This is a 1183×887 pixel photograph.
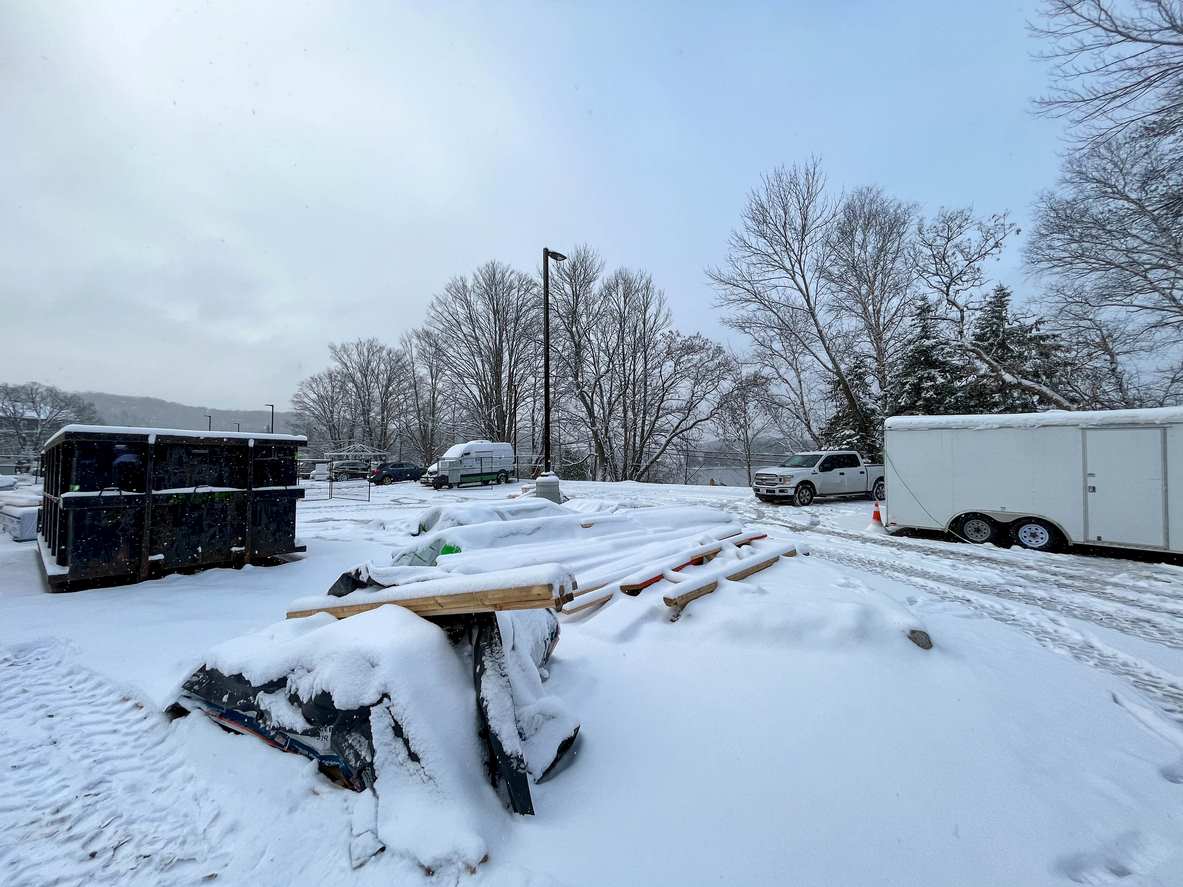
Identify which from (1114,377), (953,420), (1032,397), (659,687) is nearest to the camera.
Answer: (659,687)

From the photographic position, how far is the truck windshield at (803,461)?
17.4 m

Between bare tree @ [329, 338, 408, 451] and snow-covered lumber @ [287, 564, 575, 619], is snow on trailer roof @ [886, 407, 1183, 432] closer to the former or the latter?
snow-covered lumber @ [287, 564, 575, 619]

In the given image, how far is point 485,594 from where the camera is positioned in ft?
8.55

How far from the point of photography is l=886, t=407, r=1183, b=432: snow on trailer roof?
8.30 meters

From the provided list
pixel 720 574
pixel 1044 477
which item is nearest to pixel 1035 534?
pixel 1044 477

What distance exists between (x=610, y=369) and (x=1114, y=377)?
24954 mm

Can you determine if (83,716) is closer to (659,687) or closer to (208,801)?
(208,801)

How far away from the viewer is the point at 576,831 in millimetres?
2256

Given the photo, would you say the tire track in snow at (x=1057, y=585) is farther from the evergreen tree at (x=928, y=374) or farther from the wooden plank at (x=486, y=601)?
the evergreen tree at (x=928, y=374)

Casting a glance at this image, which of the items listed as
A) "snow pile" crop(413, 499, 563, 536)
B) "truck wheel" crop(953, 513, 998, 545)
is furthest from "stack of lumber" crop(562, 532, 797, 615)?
"truck wheel" crop(953, 513, 998, 545)

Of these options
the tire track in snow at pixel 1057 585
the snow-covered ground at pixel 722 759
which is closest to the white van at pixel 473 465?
the tire track in snow at pixel 1057 585

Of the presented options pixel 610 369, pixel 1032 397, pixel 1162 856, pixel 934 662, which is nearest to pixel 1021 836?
pixel 1162 856

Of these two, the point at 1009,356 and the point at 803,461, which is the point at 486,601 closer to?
the point at 803,461

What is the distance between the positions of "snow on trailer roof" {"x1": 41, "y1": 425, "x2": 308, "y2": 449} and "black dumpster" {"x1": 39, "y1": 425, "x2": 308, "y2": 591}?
0.04 feet
